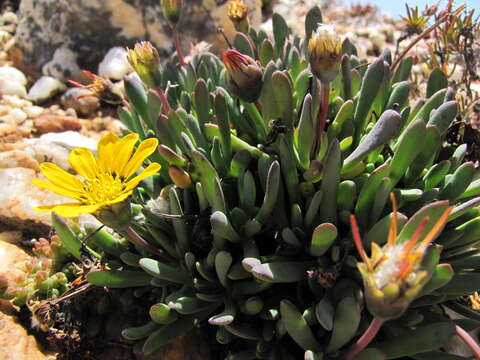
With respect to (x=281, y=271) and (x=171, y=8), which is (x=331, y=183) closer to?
(x=281, y=271)

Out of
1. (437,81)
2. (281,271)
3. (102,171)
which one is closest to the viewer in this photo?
(281,271)

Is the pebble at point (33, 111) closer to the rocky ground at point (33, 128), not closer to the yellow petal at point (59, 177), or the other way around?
the rocky ground at point (33, 128)

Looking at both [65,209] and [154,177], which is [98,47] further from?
[65,209]

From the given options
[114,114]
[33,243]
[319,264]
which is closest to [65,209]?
[319,264]

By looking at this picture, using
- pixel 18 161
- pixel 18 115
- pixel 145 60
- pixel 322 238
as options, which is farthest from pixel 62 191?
pixel 18 115

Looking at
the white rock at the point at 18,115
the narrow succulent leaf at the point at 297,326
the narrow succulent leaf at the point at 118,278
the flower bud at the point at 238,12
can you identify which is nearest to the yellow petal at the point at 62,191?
the narrow succulent leaf at the point at 118,278

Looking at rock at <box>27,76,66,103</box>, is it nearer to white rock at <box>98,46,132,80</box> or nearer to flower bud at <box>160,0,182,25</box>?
white rock at <box>98,46,132,80</box>
